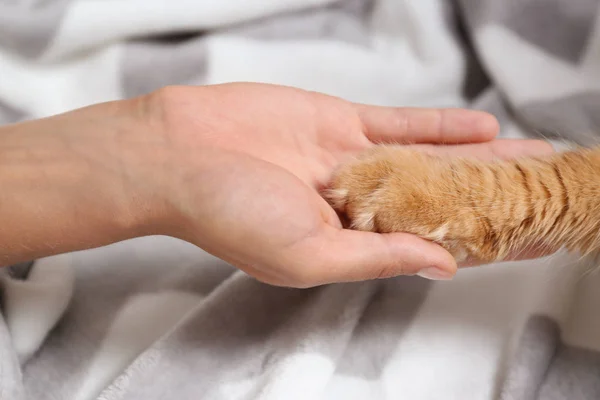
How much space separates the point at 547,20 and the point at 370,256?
0.64 metres

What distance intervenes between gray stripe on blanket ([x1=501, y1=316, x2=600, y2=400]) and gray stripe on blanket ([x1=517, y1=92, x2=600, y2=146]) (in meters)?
0.36

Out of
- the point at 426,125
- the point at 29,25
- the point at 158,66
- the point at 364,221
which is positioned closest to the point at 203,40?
the point at 158,66

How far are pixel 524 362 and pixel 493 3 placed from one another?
24.6 inches

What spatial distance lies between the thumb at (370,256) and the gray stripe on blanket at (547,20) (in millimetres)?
556

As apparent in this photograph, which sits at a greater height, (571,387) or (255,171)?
(255,171)

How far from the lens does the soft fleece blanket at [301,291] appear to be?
752mm

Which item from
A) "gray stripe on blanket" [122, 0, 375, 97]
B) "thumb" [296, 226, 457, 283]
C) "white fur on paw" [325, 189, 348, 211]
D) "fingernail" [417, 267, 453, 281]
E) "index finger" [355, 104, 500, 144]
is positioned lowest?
"fingernail" [417, 267, 453, 281]

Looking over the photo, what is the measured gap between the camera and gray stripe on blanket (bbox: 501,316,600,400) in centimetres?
73

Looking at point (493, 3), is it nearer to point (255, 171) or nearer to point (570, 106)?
point (570, 106)

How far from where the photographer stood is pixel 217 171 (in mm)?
699

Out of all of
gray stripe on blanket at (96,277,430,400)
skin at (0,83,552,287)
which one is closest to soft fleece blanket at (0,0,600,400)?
gray stripe on blanket at (96,277,430,400)

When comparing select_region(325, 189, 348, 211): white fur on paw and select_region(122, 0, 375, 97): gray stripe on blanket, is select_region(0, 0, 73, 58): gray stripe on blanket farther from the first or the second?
select_region(325, 189, 348, 211): white fur on paw

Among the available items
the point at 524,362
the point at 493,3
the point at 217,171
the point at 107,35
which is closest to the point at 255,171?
the point at 217,171

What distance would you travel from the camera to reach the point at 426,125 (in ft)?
2.93
